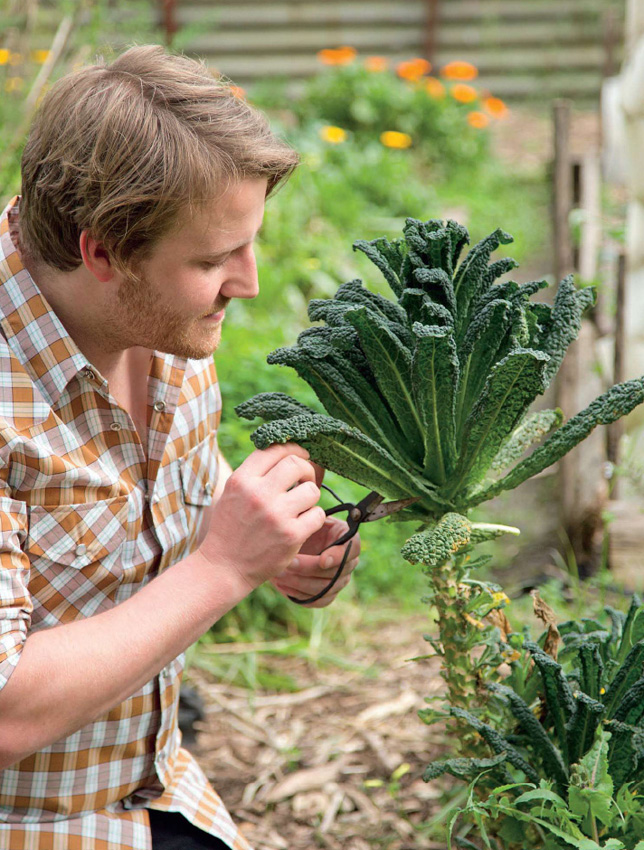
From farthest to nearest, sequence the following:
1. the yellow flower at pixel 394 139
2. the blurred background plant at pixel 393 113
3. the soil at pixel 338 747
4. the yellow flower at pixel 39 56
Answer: the blurred background plant at pixel 393 113, the yellow flower at pixel 394 139, the yellow flower at pixel 39 56, the soil at pixel 338 747

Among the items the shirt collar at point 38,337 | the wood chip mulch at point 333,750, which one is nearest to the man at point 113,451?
the shirt collar at point 38,337

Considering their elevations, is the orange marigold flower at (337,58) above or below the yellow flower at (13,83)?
above

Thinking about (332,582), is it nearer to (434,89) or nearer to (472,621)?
(472,621)

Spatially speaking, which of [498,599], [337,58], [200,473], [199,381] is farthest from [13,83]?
[337,58]

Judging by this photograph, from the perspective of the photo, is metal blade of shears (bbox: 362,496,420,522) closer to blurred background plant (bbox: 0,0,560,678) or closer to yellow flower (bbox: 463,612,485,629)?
yellow flower (bbox: 463,612,485,629)

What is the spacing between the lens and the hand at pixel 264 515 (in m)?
1.34

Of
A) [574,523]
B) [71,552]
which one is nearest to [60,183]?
[71,552]

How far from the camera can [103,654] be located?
129cm

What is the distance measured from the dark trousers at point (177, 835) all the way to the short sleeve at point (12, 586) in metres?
0.54

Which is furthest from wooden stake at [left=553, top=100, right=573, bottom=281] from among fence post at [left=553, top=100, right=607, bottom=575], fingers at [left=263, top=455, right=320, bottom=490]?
fingers at [left=263, top=455, right=320, bottom=490]

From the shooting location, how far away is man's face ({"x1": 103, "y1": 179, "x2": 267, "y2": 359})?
1.38m

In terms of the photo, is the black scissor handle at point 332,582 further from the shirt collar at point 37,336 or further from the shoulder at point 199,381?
the shirt collar at point 37,336

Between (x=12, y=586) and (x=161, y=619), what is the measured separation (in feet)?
0.72

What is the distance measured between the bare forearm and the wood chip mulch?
94 cm
